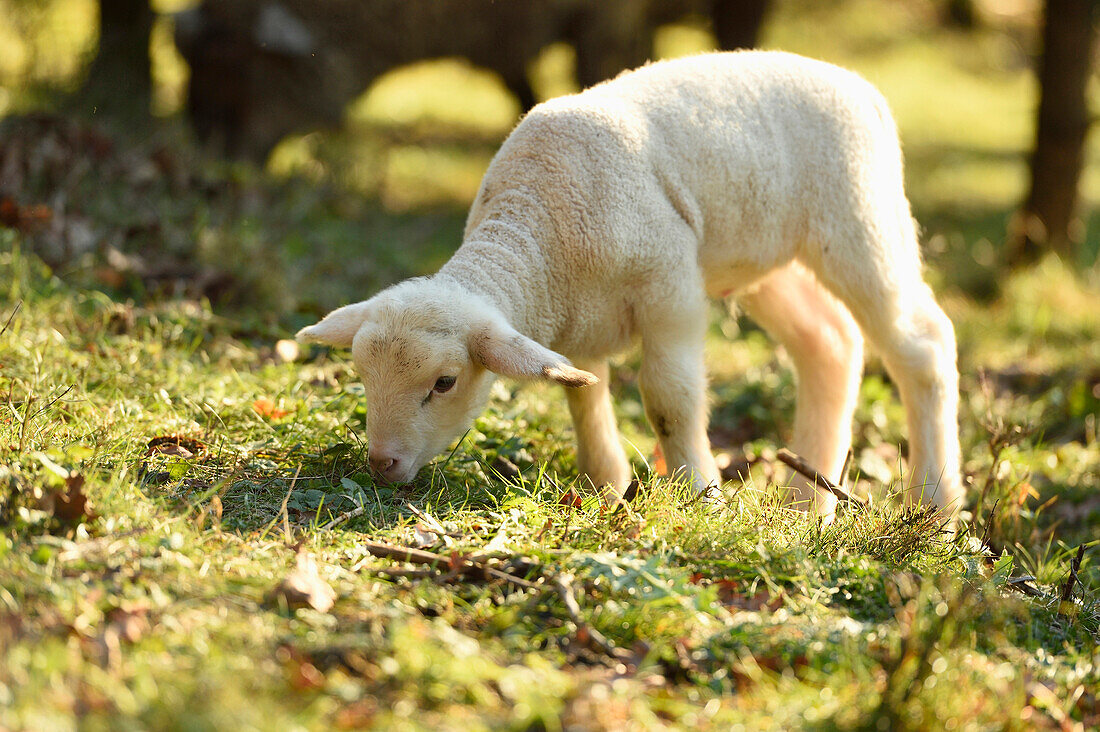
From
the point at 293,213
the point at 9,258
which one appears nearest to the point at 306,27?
the point at 293,213

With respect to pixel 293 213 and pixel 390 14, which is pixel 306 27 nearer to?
pixel 390 14

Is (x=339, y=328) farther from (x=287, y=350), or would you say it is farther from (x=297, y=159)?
(x=297, y=159)

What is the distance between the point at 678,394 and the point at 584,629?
170 centimetres

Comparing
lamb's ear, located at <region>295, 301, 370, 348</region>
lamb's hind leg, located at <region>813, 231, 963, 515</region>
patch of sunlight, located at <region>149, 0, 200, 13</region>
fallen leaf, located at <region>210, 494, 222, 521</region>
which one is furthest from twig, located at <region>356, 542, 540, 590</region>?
patch of sunlight, located at <region>149, 0, 200, 13</region>

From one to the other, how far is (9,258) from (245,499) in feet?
8.98

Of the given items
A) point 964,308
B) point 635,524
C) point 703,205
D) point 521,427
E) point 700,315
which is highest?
point 703,205

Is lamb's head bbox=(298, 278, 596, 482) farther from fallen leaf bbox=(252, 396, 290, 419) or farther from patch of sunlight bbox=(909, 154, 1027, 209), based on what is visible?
patch of sunlight bbox=(909, 154, 1027, 209)

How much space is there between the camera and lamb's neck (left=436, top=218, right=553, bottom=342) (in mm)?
4117

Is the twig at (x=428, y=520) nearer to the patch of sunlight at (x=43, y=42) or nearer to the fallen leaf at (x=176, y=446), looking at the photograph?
the fallen leaf at (x=176, y=446)

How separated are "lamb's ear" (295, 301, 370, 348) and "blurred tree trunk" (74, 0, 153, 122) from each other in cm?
590

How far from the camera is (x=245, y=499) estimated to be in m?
3.58

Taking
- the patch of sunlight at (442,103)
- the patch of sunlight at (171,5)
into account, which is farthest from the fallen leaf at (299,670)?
the patch of sunlight at (442,103)

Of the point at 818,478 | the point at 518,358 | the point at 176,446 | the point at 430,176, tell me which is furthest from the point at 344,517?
the point at 430,176

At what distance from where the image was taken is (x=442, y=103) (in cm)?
1494
